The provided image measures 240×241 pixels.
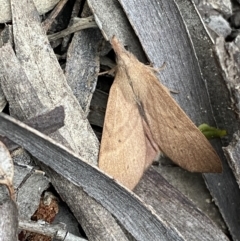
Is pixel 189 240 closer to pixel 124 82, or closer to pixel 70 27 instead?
pixel 124 82

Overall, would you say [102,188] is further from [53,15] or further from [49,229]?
[53,15]

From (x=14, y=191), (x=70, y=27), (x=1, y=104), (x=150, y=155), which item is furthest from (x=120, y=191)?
(x=70, y=27)

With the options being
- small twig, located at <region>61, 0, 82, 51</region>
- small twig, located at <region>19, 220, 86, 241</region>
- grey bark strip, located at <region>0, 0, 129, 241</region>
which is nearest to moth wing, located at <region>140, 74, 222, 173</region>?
grey bark strip, located at <region>0, 0, 129, 241</region>

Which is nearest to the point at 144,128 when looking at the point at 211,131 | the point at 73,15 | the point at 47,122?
the point at 211,131

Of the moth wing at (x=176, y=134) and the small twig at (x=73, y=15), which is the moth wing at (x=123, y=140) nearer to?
the moth wing at (x=176, y=134)

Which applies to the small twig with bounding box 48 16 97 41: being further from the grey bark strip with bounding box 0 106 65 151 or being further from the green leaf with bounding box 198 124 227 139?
the green leaf with bounding box 198 124 227 139

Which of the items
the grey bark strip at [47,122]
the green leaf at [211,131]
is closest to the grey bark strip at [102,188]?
the grey bark strip at [47,122]
